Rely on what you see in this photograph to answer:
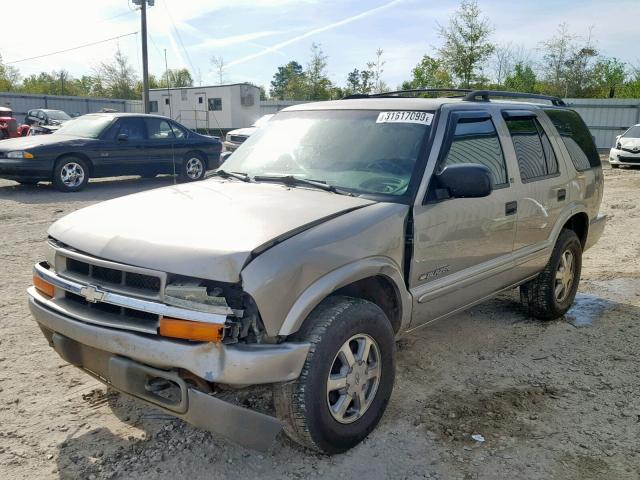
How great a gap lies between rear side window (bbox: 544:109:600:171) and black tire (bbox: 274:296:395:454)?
292cm

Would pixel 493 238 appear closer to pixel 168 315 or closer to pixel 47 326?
pixel 168 315

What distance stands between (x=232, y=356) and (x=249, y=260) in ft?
1.36

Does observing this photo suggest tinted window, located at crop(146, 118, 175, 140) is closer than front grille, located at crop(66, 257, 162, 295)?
No

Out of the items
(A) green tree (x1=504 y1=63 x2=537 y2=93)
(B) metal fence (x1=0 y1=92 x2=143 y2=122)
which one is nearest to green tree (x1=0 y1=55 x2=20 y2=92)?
(B) metal fence (x1=0 y1=92 x2=143 y2=122)

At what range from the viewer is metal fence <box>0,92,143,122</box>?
3312cm

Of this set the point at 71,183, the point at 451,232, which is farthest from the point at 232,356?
the point at 71,183

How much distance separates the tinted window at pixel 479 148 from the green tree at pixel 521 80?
33.8m

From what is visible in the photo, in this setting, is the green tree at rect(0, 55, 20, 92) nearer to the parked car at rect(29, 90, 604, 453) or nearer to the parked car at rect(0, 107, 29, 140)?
the parked car at rect(0, 107, 29, 140)

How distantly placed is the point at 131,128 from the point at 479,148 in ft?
33.0

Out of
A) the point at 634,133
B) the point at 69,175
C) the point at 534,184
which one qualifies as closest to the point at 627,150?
the point at 634,133

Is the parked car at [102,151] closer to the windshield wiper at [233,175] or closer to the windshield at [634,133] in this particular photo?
the windshield wiper at [233,175]

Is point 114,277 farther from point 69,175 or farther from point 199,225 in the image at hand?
point 69,175

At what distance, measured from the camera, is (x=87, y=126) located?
12180mm

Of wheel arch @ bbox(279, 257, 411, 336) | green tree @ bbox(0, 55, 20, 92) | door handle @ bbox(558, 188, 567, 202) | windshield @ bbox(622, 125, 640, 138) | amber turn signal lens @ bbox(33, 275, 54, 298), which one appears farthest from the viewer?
green tree @ bbox(0, 55, 20, 92)
